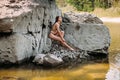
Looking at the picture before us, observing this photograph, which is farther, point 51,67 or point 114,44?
point 114,44

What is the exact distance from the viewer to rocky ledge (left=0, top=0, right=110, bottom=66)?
767 centimetres

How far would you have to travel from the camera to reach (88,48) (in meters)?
9.34

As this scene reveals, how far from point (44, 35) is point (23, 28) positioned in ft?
3.77

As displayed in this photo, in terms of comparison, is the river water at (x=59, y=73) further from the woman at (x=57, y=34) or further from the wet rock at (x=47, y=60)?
the woman at (x=57, y=34)

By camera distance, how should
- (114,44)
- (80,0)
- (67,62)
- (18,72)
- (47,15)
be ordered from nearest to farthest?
1. (18,72)
2. (67,62)
3. (47,15)
4. (114,44)
5. (80,0)

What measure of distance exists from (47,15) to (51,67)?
1.86 metres

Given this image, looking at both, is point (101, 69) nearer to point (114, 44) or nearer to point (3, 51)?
point (3, 51)

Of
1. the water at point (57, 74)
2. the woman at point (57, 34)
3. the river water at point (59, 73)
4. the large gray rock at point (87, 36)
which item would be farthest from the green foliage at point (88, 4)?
the water at point (57, 74)

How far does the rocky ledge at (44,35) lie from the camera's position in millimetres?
7668

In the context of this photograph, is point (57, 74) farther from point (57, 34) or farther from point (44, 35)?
point (57, 34)

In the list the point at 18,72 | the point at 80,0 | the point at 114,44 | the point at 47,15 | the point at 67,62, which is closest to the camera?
the point at 18,72

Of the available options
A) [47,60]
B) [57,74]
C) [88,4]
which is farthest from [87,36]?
[88,4]

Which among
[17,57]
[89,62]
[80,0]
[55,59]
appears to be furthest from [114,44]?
[80,0]

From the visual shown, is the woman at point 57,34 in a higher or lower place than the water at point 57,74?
higher
